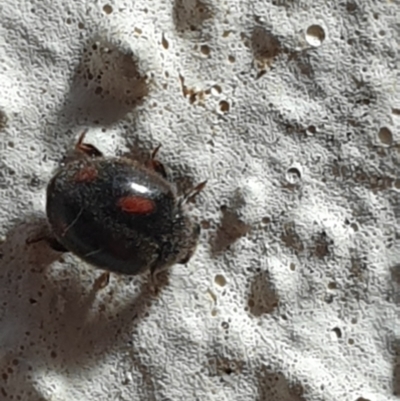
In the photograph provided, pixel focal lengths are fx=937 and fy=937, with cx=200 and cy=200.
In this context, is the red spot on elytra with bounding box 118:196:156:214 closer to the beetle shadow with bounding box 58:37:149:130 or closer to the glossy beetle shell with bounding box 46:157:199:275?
the glossy beetle shell with bounding box 46:157:199:275

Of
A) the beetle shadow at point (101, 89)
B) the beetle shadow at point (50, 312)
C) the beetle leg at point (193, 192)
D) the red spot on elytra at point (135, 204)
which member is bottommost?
the beetle shadow at point (50, 312)

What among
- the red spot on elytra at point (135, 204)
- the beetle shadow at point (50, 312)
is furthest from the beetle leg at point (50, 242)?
the red spot on elytra at point (135, 204)

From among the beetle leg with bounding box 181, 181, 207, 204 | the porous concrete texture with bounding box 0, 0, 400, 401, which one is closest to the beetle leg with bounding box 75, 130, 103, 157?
the porous concrete texture with bounding box 0, 0, 400, 401

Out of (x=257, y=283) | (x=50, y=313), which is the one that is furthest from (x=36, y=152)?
(x=257, y=283)

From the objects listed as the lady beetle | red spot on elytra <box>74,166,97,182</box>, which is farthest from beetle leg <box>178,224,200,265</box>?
red spot on elytra <box>74,166,97,182</box>

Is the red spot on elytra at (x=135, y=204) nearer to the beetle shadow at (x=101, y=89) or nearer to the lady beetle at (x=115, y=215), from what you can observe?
the lady beetle at (x=115, y=215)

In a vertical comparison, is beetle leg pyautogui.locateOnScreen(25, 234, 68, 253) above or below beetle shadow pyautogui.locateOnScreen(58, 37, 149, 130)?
below

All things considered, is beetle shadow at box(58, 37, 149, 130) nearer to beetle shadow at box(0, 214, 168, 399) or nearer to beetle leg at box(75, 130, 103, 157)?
beetle leg at box(75, 130, 103, 157)

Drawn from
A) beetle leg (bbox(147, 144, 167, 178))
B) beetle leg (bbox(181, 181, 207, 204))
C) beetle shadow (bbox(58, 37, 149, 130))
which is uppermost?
beetle shadow (bbox(58, 37, 149, 130))
